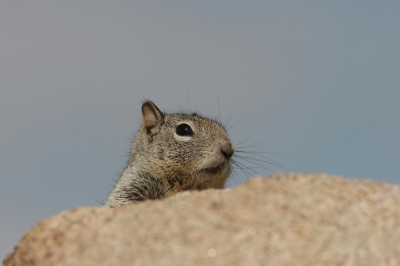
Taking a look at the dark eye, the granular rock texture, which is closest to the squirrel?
the dark eye

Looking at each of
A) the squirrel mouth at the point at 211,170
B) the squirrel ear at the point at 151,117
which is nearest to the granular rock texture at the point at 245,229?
the squirrel mouth at the point at 211,170

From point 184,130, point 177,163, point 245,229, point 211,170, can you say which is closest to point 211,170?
point 211,170

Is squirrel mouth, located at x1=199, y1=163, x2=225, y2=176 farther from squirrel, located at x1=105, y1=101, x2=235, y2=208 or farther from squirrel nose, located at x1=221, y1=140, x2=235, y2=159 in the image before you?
squirrel nose, located at x1=221, y1=140, x2=235, y2=159

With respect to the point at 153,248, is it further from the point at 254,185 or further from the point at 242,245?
the point at 254,185

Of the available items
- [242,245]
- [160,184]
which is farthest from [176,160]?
[242,245]

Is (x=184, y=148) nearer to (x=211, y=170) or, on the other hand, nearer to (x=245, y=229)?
(x=211, y=170)

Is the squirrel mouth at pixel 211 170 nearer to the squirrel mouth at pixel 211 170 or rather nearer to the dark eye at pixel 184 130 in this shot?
the squirrel mouth at pixel 211 170

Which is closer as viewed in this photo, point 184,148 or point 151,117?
point 184,148
